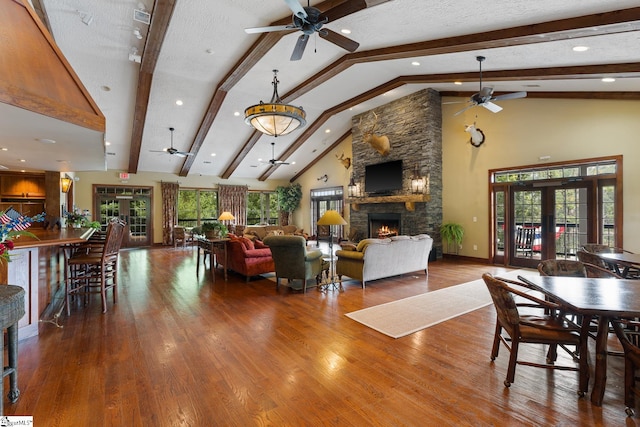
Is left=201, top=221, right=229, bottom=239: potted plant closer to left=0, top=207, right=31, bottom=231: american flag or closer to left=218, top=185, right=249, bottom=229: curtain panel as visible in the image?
left=0, top=207, right=31, bottom=231: american flag

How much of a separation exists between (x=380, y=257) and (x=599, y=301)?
349cm

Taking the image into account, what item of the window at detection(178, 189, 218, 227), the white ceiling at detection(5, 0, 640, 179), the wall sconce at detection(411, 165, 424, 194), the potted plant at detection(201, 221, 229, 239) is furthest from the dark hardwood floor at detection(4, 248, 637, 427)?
the window at detection(178, 189, 218, 227)

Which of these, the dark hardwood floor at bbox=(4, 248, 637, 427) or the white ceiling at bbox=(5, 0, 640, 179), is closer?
the dark hardwood floor at bbox=(4, 248, 637, 427)

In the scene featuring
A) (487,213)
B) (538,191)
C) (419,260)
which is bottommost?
(419,260)

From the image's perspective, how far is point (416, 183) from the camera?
26.9 ft

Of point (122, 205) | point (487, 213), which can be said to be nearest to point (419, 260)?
point (487, 213)

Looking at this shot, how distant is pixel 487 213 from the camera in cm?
755

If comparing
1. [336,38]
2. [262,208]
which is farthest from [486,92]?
[262,208]

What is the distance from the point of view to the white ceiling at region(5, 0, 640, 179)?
3.83 metres

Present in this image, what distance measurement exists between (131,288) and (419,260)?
5.60m

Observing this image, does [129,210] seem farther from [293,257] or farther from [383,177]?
[383,177]

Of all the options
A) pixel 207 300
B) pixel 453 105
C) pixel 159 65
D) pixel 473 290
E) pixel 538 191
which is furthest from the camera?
pixel 453 105

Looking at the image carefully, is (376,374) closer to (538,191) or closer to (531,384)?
(531,384)

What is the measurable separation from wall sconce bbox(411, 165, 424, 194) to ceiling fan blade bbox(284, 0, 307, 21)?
584 cm
